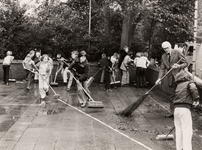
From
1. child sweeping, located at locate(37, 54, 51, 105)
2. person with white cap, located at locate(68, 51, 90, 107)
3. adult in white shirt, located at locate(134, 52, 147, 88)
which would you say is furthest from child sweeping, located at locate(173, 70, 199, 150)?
adult in white shirt, located at locate(134, 52, 147, 88)

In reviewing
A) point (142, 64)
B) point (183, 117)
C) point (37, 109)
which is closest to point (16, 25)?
point (142, 64)

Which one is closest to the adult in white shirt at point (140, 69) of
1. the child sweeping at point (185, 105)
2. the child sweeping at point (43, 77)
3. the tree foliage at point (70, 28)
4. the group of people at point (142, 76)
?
the group of people at point (142, 76)

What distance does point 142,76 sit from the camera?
63.9 ft

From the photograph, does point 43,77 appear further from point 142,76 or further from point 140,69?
point 142,76

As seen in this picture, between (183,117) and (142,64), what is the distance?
40.8 feet

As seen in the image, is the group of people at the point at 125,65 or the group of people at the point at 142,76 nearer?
the group of people at the point at 142,76

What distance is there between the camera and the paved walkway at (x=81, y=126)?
8.00 metres

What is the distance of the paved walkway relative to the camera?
8.00 meters

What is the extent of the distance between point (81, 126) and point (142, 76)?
10.1 m

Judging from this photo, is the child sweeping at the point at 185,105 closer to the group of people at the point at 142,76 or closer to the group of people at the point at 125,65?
the group of people at the point at 142,76

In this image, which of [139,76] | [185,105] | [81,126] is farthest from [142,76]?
[185,105]

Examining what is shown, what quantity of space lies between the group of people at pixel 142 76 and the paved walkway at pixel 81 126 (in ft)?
2.51

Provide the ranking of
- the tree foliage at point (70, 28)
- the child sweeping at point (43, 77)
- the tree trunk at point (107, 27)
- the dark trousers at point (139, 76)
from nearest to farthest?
the child sweeping at point (43, 77) → the dark trousers at point (139, 76) → the tree foliage at point (70, 28) → the tree trunk at point (107, 27)

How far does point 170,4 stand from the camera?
68.0ft
